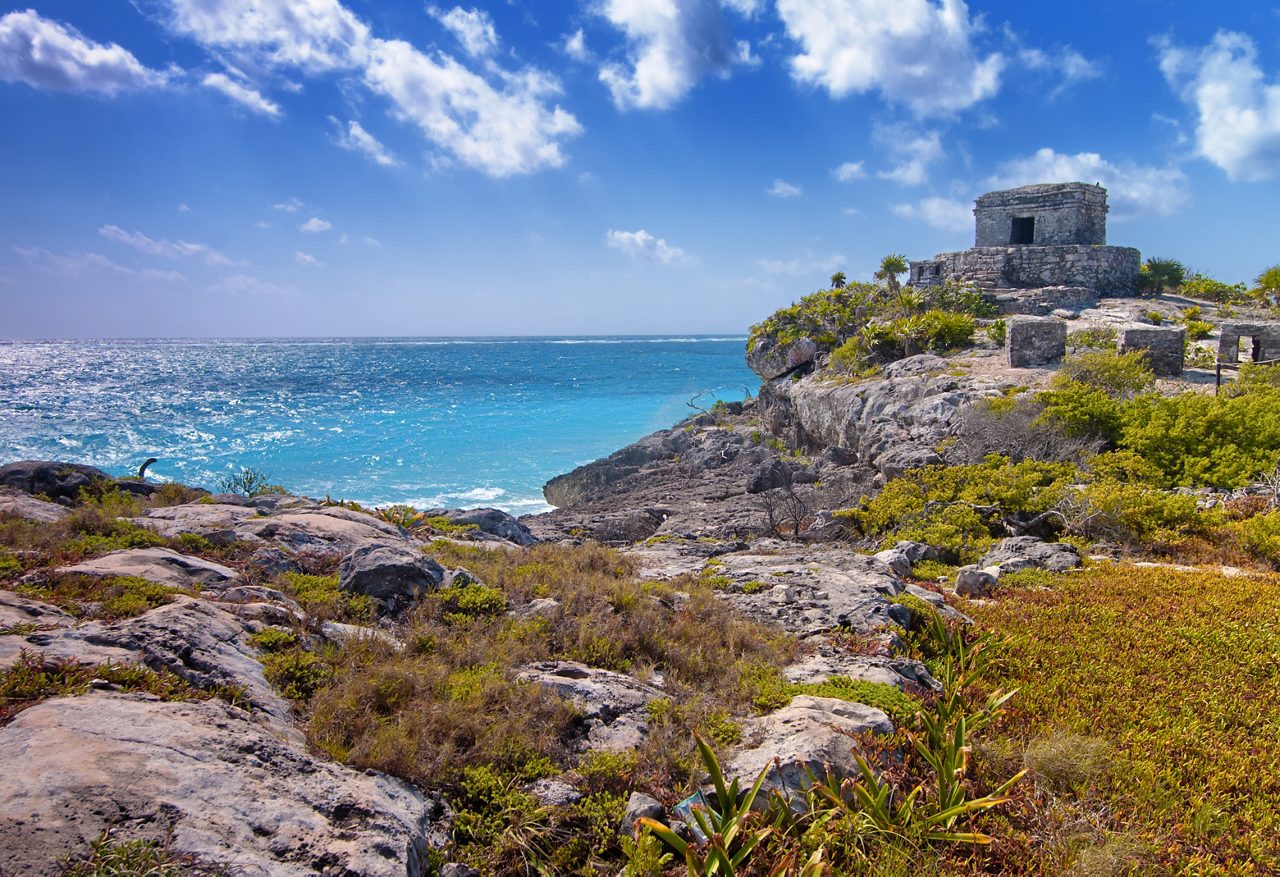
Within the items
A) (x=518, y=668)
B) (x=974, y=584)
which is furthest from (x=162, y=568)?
(x=974, y=584)

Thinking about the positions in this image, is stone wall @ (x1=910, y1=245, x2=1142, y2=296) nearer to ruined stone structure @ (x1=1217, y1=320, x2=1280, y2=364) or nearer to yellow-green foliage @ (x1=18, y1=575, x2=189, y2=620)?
ruined stone structure @ (x1=1217, y1=320, x2=1280, y2=364)

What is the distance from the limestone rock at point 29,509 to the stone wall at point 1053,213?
33.3 metres

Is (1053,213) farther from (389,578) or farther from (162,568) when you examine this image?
(162,568)

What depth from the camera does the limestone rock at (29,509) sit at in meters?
7.74

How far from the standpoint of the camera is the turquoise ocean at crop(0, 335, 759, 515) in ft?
97.5

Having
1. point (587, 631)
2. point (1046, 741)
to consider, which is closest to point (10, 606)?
point (587, 631)

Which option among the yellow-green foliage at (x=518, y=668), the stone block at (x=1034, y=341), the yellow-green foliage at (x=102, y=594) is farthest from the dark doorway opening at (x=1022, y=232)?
the yellow-green foliage at (x=102, y=594)

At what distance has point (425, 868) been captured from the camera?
319 centimetres

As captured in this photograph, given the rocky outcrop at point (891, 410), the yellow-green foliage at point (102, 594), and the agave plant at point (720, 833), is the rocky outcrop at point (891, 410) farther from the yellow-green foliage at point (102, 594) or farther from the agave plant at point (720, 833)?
the yellow-green foliage at point (102, 594)

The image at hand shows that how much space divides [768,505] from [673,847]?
12.2 m

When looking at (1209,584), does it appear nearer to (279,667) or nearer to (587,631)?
(587,631)

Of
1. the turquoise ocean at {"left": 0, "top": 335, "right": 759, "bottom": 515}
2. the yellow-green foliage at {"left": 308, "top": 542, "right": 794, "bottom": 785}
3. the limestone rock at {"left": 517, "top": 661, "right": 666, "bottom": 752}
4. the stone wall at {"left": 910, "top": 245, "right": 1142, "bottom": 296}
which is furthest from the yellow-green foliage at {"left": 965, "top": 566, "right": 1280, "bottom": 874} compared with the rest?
the stone wall at {"left": 910, "top": 245, "right": 1142, "bottom": 296}

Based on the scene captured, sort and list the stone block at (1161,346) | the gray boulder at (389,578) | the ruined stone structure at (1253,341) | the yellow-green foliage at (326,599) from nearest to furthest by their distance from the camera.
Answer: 1. the yellow-green foliage at (326,599)
2. the gray boulder at (389,578)
3. the ruined stone structure at (1253,341)
4. the stone block at (1161,346)

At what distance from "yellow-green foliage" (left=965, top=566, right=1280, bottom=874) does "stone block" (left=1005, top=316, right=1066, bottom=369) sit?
12.2 meters
